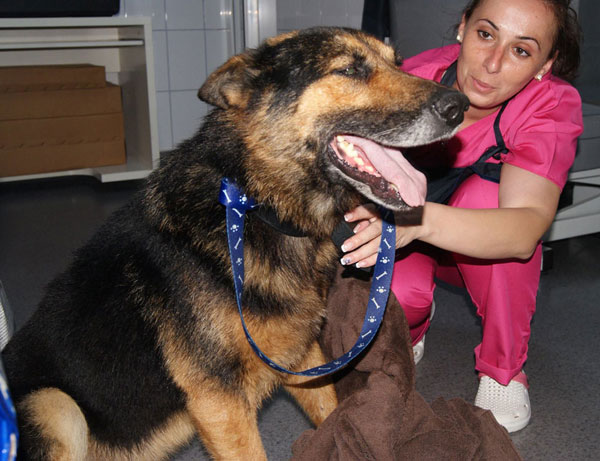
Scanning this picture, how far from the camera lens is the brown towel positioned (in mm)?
1300

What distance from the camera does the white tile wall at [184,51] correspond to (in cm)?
442

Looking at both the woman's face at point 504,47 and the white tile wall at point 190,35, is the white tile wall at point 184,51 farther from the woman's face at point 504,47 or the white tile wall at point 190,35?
the woman's face at point 504,47

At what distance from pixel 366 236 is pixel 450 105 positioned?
1.09 ft

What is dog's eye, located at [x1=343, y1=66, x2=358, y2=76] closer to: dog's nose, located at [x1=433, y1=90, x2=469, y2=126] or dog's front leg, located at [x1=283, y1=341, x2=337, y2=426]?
dog's nose, located at [x1=433, y1=90, x2=469, y2=126]

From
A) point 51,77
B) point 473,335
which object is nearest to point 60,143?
point 51,77

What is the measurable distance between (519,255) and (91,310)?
0.99 meters

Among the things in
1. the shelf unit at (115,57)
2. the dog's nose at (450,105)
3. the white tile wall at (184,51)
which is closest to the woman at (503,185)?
the dog's nose at (450,105)

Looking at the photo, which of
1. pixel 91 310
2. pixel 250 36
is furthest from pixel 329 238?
pixel 250 36

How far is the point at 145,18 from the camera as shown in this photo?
3529 millimetres

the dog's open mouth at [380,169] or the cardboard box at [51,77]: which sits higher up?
the dog's open mouth at [380,169]

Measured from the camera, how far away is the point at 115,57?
4094 millimetres

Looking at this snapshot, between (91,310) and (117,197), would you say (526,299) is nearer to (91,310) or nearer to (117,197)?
(91,310)

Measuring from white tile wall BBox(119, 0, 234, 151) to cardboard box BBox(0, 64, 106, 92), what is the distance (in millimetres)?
798

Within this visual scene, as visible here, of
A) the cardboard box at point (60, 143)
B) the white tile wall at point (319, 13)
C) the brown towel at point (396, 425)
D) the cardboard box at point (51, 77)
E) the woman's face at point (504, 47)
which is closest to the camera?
the brown towel at point (396, 425)
